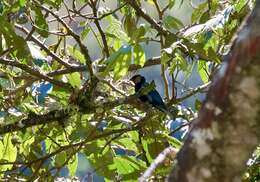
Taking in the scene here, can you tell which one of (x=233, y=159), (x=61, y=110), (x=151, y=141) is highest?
(x=61, y=110)

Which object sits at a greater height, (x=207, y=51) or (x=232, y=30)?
(x=232, y=30)

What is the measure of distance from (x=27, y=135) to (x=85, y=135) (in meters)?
0.26

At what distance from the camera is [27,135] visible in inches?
101

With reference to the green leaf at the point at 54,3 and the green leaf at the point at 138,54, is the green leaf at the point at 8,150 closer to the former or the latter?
the green leaf at the point at 54,3

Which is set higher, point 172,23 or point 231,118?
point 172,23

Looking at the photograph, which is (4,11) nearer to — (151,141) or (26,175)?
(151,141)

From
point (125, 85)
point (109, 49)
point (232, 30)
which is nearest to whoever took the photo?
point (232, 30)

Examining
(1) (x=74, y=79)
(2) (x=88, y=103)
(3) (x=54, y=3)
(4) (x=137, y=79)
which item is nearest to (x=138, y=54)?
(3) (x=54, y=3)

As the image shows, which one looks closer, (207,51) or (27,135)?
(207,51)

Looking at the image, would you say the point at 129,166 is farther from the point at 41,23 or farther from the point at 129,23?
the point at 129,23

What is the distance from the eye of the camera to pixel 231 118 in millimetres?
832

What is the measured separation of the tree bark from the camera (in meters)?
0.83

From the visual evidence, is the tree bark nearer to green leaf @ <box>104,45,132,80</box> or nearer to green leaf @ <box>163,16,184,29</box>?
green leaf @ <box>104,45,132,80</box>

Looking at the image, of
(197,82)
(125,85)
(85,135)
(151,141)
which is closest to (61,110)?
(85,135)
